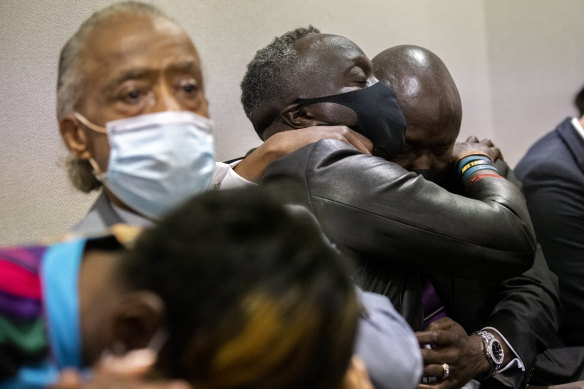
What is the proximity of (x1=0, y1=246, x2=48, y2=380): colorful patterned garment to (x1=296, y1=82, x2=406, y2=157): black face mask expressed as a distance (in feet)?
3.86

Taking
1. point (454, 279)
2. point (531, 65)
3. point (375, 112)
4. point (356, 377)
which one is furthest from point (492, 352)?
point (531, 65)

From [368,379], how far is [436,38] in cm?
236

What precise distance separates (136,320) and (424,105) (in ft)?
4.97

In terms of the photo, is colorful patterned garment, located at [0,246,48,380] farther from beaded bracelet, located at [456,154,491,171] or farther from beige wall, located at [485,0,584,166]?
beige wall, located at [485,0,584,166]

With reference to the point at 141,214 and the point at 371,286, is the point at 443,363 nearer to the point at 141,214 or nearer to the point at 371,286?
the point at 371,286

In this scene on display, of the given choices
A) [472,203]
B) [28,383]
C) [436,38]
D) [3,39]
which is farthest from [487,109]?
[28,383]

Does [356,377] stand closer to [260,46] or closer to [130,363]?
[130,363]

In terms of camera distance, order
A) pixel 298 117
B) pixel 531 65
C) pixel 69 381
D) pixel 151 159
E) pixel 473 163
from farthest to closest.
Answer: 1. pixel 531 65
2. pixel 473 163
3. pixel 298 117
4. pixel 151 159
5. pixel 69 381

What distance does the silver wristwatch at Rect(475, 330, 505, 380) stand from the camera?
5.63ft

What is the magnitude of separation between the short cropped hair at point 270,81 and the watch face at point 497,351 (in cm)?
92

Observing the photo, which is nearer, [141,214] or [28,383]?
[28,383]

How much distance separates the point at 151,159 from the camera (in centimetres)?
116

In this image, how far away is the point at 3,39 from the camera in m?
1.71

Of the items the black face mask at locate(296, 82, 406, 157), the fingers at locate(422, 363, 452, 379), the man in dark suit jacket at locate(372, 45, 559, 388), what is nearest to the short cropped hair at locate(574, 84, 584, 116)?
the man in dark suit jacket at locate(372, 45, 559, 388)
